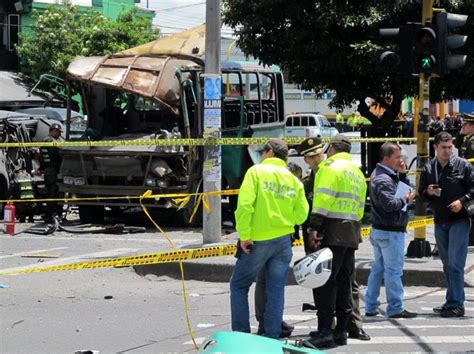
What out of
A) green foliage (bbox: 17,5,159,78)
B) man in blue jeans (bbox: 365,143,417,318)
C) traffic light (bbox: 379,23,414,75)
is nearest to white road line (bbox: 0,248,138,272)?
traffic light (bbox: 379,23,414,75)

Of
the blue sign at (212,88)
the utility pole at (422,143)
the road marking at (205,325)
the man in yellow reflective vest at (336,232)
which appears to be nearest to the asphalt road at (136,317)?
the road marking at (205,325)

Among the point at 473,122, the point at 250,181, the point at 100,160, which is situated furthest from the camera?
the point at 100,160

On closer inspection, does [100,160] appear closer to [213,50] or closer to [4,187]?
[4,187]

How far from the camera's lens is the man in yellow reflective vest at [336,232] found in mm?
6961

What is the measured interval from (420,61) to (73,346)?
18.8 feet

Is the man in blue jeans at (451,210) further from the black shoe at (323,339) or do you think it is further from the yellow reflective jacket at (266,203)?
the yellow reflective jacket at (266,203)

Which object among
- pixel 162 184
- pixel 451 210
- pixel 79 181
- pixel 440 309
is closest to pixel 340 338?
pixel 440 309

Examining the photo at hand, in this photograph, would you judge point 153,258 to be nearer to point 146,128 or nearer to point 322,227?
point 322,227

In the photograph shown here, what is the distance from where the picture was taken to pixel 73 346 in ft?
23.3

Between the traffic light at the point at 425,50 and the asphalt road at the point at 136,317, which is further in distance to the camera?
the traffic light at the point at 425,50

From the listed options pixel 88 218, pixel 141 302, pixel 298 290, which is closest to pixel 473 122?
pixel 298 290

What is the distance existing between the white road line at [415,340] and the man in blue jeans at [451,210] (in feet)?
2.76

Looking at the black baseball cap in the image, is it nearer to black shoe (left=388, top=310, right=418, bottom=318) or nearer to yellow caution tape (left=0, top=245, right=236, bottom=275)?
black shoe (left=388, top=310, right=418, bottom=318)

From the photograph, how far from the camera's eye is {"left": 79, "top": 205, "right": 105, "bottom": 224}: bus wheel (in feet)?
50.4
